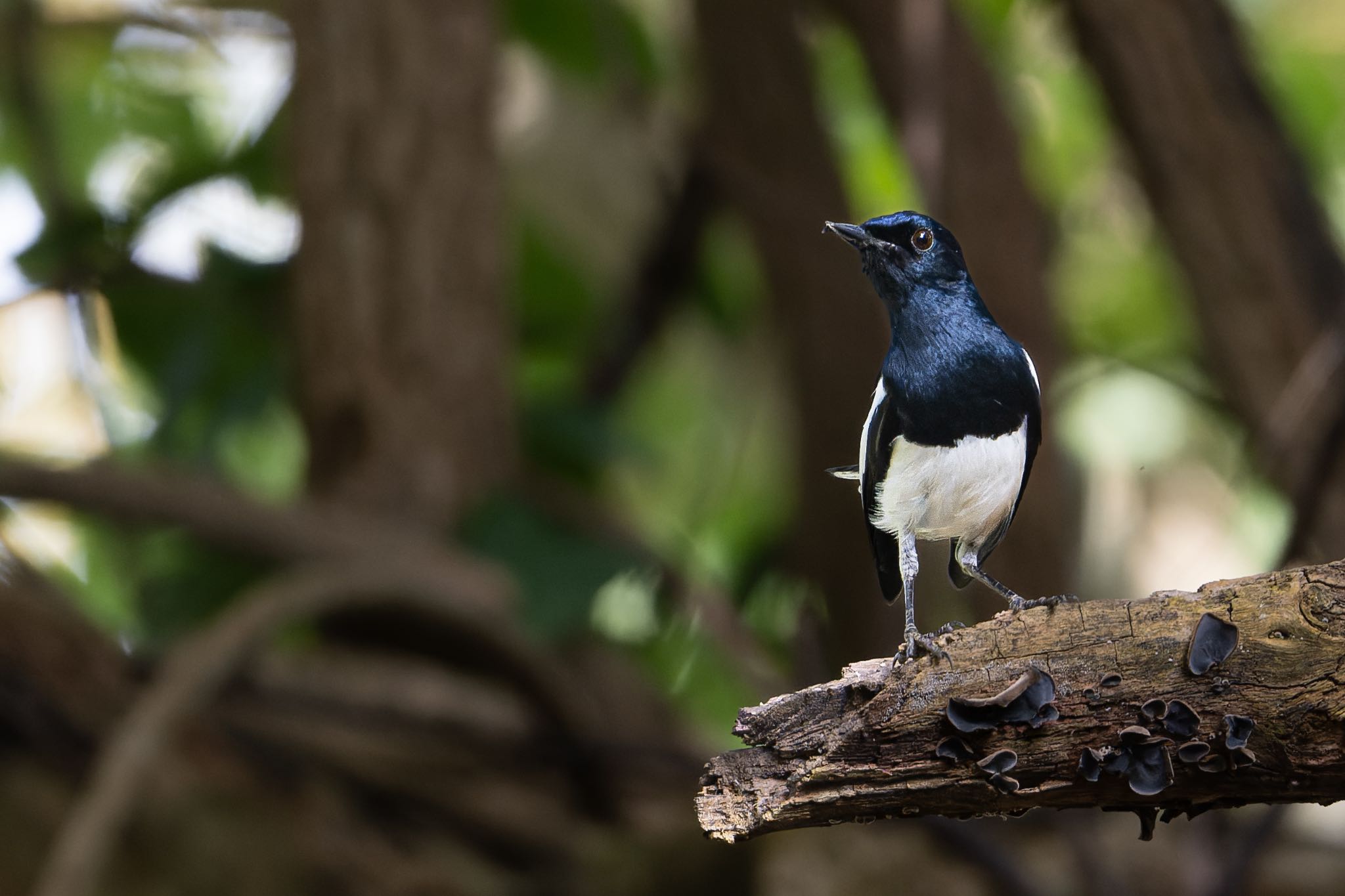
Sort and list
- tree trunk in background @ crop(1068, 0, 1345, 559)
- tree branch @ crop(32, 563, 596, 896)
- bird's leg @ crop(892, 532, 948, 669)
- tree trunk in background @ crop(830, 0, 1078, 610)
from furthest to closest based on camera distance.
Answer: tree trunk in background @ crop(1068, 0, 1345, 559) < tree branch @ crop(32, 563, 596, 896) < tree trunk in background @ crop(830, 0, 1078, 610) < bird's leg @ crop(892, 532, 948, 669)

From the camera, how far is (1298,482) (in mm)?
3121

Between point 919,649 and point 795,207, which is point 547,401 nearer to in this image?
point 795,207

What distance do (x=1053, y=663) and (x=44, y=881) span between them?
281 centimetres

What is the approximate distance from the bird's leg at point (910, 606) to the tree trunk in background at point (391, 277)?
3.57 m

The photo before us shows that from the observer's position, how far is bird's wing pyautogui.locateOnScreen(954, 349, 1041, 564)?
2.84 ft

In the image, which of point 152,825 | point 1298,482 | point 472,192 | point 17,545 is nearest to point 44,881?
point 152,825

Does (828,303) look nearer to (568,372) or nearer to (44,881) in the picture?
(568,372)

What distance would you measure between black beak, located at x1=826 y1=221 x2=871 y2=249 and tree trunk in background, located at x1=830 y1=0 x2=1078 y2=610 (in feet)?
3.54

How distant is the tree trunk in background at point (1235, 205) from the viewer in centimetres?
313

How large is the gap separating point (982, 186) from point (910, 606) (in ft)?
8.57

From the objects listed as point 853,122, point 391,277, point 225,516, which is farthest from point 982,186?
point 853,122

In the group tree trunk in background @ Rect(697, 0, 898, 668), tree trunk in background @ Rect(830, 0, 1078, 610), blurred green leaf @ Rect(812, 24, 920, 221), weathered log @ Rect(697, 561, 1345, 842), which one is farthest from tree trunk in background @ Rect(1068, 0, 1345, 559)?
weathered log @ Rect(697, 561, 1345, 842)

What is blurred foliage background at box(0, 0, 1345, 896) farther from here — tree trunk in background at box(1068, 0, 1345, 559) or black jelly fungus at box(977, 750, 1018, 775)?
black jelly fungus at box(977, 750, 1018, 775)

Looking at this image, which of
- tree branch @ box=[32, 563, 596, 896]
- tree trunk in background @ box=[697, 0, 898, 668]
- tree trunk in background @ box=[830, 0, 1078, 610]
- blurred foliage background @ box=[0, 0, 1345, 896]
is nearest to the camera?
tree trunk in background @ box=[830, 0, 1078, 610]
